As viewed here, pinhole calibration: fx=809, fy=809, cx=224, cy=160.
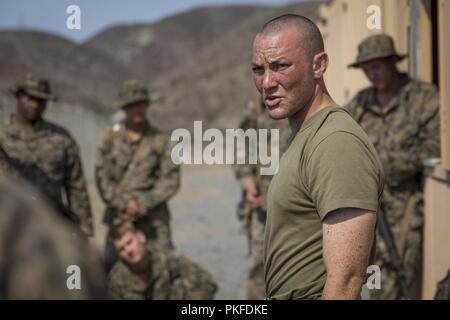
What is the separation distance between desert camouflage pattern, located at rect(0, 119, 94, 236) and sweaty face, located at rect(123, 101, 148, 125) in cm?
57

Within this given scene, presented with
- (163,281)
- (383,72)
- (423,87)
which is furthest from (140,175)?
(423,87)

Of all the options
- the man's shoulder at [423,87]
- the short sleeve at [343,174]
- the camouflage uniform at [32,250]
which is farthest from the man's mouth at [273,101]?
the man's shoulder at [423,87]

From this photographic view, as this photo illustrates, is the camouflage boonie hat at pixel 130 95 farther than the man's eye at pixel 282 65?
Yes

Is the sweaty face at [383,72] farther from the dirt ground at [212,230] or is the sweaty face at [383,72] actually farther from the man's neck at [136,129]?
the dirt ground at [212,230]

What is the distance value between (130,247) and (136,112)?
174 centimetres

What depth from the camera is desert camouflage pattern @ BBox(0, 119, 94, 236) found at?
645 cm

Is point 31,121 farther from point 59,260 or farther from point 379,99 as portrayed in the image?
point 59,260

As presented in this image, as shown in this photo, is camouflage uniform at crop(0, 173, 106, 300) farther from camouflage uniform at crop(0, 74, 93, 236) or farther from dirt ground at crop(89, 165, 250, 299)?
dirt ground at crop(89, 165, 250, 299)

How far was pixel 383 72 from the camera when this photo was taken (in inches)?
220

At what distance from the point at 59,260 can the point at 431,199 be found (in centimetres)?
450

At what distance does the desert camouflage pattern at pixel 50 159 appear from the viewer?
6.45 m

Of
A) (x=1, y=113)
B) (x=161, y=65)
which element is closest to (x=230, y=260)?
(x=1, y=113)

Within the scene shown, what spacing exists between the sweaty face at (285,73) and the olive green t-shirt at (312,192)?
8 cm

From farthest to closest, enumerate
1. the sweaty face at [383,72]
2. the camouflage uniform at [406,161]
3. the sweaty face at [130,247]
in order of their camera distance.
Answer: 1. the sweaty face at [383,72]
2. the sweaty face at [130,247]
3. the camouflage uniform at [406,161]
